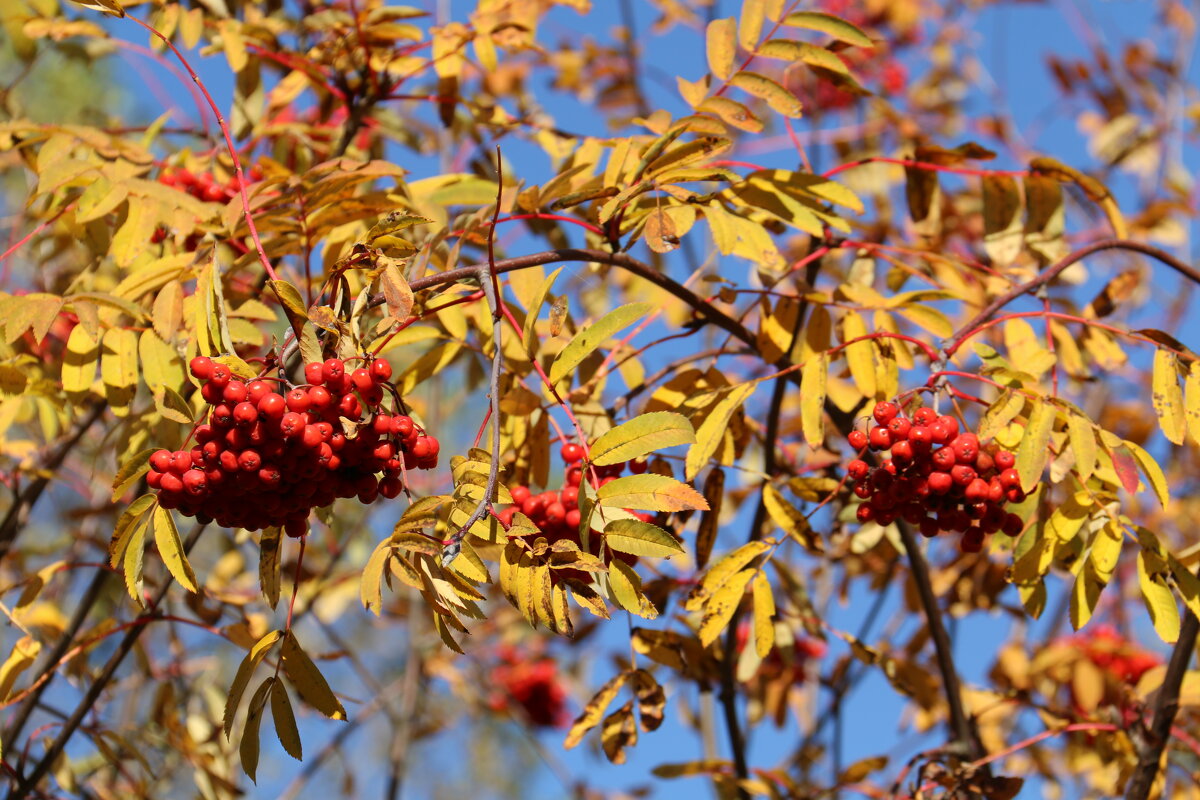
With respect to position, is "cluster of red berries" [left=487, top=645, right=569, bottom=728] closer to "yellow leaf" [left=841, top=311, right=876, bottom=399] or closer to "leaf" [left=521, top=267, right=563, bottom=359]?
"yellow leaf" [left=841, top=311, right=876, bottom=399]

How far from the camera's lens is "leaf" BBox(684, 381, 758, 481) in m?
1.67

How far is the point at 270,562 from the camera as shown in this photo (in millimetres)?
1679

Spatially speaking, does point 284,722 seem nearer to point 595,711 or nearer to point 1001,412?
point 595,711

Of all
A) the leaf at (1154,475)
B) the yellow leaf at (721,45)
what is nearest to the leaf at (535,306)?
the yellow leaf at (721,45)

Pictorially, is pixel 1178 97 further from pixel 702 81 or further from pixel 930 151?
pixel 702 81

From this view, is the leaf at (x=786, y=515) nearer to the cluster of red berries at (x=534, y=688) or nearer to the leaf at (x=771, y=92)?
the leaf at (x=771, y=92)

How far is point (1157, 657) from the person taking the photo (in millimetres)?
3486

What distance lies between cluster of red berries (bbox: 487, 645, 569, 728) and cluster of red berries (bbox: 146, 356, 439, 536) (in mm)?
3317

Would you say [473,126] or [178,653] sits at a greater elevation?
[473,126]

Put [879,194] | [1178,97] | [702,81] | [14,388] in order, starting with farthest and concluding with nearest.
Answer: [1178,97]
[879,194]
[702,81]
[14,388]

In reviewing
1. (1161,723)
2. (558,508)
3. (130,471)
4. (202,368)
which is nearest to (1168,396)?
(1161,723)

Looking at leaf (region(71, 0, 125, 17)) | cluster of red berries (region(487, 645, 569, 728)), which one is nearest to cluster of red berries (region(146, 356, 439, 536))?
leaf (region(71, 0, 125, 17))

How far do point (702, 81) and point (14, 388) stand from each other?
51.7 inches

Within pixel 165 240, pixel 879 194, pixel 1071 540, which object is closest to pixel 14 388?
pixel 165 240
